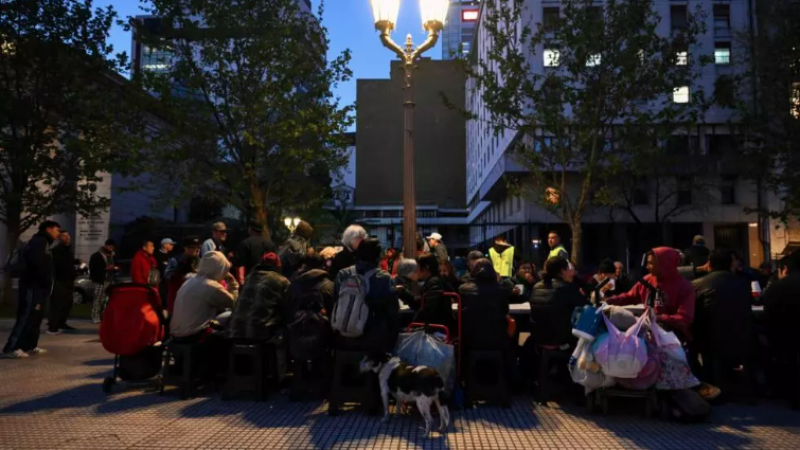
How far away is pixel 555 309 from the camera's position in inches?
224

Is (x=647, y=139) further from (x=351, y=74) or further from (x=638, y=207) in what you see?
(x=638, y=207)

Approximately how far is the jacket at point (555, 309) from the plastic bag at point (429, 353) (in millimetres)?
1103

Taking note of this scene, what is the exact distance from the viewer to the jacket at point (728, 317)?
222 inches

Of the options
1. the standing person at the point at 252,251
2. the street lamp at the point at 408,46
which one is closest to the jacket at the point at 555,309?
the street lamp at the point at 408,46

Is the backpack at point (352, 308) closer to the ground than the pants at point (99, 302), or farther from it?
farther from it

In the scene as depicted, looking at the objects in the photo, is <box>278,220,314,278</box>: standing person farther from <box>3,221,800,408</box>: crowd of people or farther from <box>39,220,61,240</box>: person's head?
<box>39,220,61,240</box>: person's head

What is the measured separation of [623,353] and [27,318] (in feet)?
27.4

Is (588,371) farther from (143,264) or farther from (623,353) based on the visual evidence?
(143,264)

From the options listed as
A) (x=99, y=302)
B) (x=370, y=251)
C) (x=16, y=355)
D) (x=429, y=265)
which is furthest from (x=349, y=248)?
(x=99, y=302)

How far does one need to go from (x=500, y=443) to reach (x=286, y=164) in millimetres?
11887

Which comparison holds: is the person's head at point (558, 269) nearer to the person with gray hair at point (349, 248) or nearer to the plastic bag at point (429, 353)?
the plastic bag at point (429, 353)

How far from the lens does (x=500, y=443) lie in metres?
4.50

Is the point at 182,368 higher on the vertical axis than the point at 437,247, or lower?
lower

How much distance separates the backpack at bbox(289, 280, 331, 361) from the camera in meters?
5.35
